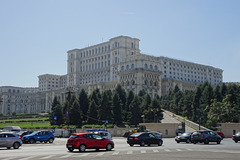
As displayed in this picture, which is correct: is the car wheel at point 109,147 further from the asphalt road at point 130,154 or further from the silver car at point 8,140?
the silver car at point 8,140

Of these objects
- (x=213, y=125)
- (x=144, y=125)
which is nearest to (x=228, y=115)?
(x=213, y=125)

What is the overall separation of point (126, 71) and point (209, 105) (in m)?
59.6

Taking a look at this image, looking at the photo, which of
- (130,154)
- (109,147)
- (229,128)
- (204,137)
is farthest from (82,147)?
(229,128)

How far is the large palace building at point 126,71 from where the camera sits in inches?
5251

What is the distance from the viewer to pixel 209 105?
7931 centimetres

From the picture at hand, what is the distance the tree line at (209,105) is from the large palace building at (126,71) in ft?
77.2

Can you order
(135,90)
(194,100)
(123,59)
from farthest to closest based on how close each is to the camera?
(123,59), (135,90), (194,100)

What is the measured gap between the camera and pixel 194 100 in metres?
86.4

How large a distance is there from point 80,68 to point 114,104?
98480mm

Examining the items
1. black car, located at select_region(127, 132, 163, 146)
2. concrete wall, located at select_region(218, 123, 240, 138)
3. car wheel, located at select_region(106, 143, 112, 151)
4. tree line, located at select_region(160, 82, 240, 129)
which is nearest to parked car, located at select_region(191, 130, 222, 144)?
black car, located at select_region(127, 132, 163, 146)

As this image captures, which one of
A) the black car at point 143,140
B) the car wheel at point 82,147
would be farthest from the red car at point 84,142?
the black car at point 143,140

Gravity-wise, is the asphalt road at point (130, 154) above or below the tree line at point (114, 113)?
below

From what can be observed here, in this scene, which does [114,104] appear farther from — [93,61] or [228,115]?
[93,61]

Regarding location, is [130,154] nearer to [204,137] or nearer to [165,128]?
[204,137]
